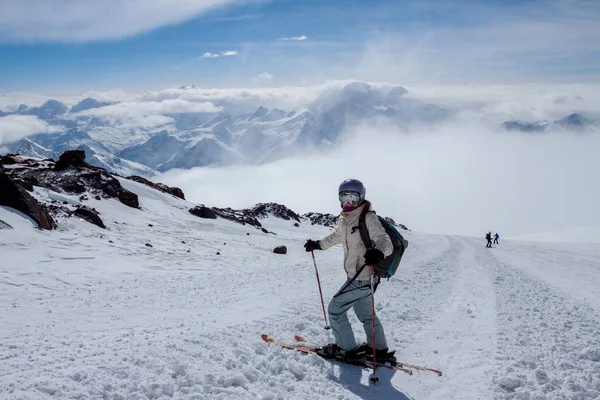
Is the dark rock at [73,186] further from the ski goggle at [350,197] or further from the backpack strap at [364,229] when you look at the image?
the backpack strap at [364,229]

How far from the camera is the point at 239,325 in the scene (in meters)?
8.50

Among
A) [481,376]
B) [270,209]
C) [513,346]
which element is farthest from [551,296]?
[270,209]

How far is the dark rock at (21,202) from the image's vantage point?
1664 centimetres

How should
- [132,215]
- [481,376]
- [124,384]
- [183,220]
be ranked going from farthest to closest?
[183,220] → [132,215] → [481,376] → [124,384]

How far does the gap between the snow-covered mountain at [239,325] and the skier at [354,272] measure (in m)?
0.41

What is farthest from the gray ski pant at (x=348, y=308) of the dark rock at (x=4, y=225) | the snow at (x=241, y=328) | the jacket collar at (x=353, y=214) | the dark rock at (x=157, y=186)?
the dark rock at (x=157, y=186)

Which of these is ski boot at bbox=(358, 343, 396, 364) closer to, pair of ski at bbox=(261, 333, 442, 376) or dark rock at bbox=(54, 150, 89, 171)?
pair of ski at bbox=(261, 333, 442, 376)

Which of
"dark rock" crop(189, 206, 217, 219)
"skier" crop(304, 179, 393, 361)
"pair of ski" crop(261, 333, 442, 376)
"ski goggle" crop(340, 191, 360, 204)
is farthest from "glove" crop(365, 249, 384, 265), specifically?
"dark rock" crop(189, 206, 217, 219)

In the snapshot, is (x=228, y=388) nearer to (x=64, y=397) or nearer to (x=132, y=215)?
(x=64, y=397)

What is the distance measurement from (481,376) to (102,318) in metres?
7.25

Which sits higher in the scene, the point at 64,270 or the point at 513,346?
the point at 513,346

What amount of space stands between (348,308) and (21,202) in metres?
15.7

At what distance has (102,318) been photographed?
8.51m

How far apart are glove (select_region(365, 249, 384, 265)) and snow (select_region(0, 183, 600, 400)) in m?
1.87
